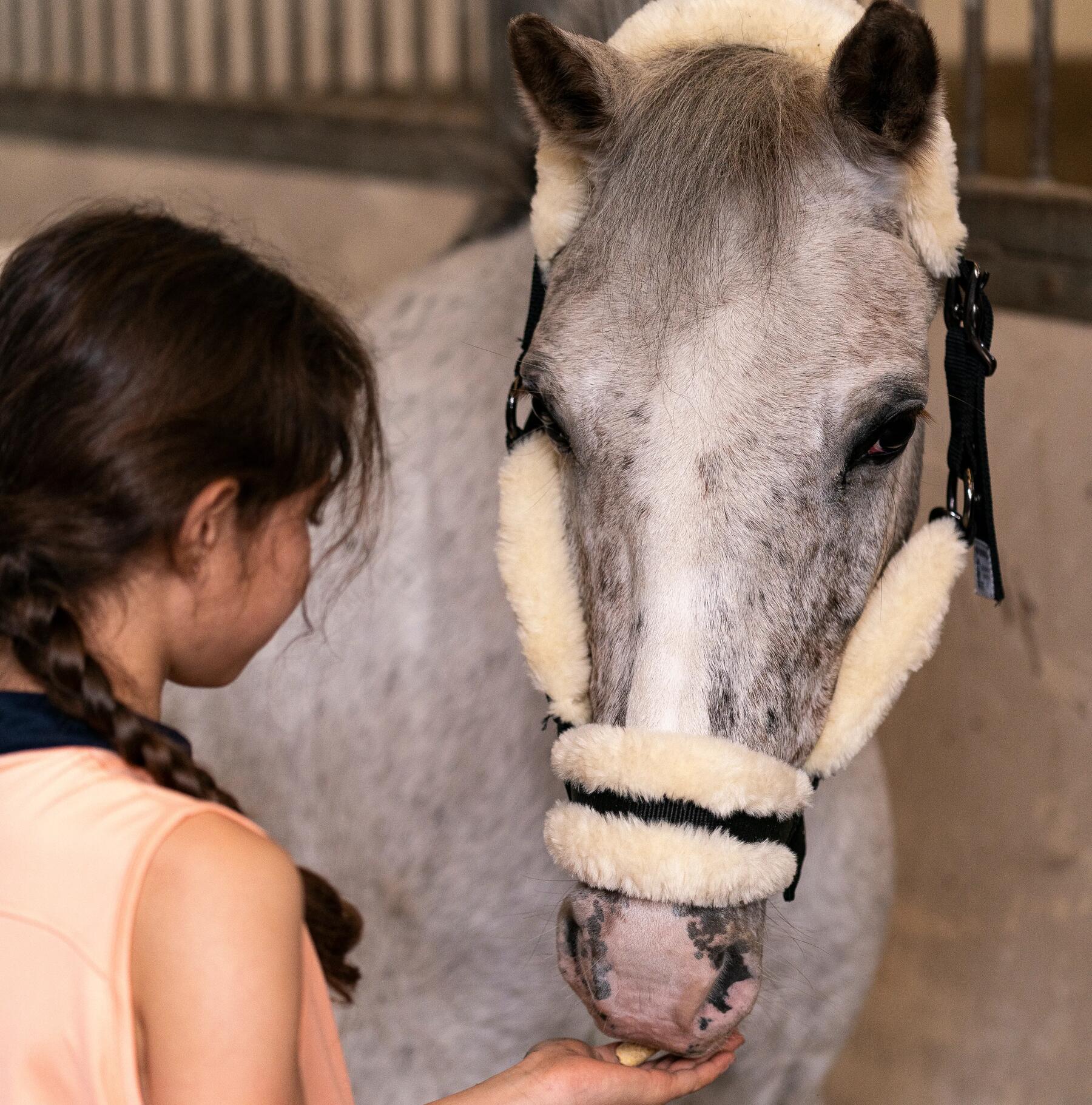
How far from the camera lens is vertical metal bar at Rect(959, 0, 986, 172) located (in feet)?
6.46

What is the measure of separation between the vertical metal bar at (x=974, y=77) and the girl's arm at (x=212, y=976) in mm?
1725

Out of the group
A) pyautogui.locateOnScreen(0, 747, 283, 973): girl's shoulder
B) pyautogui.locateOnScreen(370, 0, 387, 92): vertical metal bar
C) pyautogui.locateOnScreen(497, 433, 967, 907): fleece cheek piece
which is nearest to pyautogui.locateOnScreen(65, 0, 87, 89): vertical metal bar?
pyautogui.locateOnScreen(370, 0, 387, 92): vertical metal bar

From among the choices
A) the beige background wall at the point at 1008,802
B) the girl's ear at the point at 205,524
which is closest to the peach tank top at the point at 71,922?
the girl's ear at the point at 205,524

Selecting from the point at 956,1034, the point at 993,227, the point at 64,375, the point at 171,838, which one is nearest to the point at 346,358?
the point at 64,375

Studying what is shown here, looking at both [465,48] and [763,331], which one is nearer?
[763,331]

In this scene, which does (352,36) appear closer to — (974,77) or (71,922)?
(974,77)

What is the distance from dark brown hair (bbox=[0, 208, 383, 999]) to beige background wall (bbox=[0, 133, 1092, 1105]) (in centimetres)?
82

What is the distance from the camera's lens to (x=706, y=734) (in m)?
0.81

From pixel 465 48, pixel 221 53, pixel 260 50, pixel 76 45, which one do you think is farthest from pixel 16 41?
pixel 465 48

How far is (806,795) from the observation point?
87cm

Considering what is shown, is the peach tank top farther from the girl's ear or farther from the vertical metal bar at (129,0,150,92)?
the vertical metal bar at (129,0,150,92)

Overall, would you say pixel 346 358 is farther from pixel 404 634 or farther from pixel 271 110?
pixel 271 110

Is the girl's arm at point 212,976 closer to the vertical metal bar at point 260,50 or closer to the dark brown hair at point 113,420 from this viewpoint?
the dark brown hair at point 113,420

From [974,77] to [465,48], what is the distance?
5.56ft
